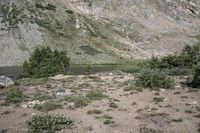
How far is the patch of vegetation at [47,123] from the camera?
2394 centimetres

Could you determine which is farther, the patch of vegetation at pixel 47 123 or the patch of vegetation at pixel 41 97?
the patch of vegetation at pixel 41 97

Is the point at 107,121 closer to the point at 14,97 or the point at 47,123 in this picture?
the point at 47,123

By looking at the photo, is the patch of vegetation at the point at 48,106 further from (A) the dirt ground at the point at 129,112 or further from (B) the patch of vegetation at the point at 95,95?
(B) the patch of vegetation at the point at 95,95

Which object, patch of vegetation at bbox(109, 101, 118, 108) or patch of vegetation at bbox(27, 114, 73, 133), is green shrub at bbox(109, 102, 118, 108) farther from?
patch of vegetation at bbox(27, 114, 73, 133)

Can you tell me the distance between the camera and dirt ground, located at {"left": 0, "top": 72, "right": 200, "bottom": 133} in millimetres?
24656

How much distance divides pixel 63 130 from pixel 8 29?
145 meters

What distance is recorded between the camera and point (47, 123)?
24.5 metres

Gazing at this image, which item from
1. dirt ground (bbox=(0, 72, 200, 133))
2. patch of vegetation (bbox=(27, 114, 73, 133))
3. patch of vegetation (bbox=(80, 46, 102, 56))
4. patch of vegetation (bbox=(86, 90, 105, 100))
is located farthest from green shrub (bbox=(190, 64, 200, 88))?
patch of vegetation (bbox=(80, 46, 102, 56))

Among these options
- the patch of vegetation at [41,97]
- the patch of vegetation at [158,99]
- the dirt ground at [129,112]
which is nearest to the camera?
the dirt ground at [129,112]

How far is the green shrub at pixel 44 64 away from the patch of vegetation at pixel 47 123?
41249mm

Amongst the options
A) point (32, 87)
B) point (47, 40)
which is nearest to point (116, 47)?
point (47, 40)

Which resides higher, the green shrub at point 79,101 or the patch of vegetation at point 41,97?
the green shrub at point 79,101

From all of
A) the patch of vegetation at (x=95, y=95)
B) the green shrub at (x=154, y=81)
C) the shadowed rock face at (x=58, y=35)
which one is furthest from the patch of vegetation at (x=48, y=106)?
the shadowed rock face at (x=58, y=35)

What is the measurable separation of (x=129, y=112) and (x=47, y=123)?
6.80 metres
